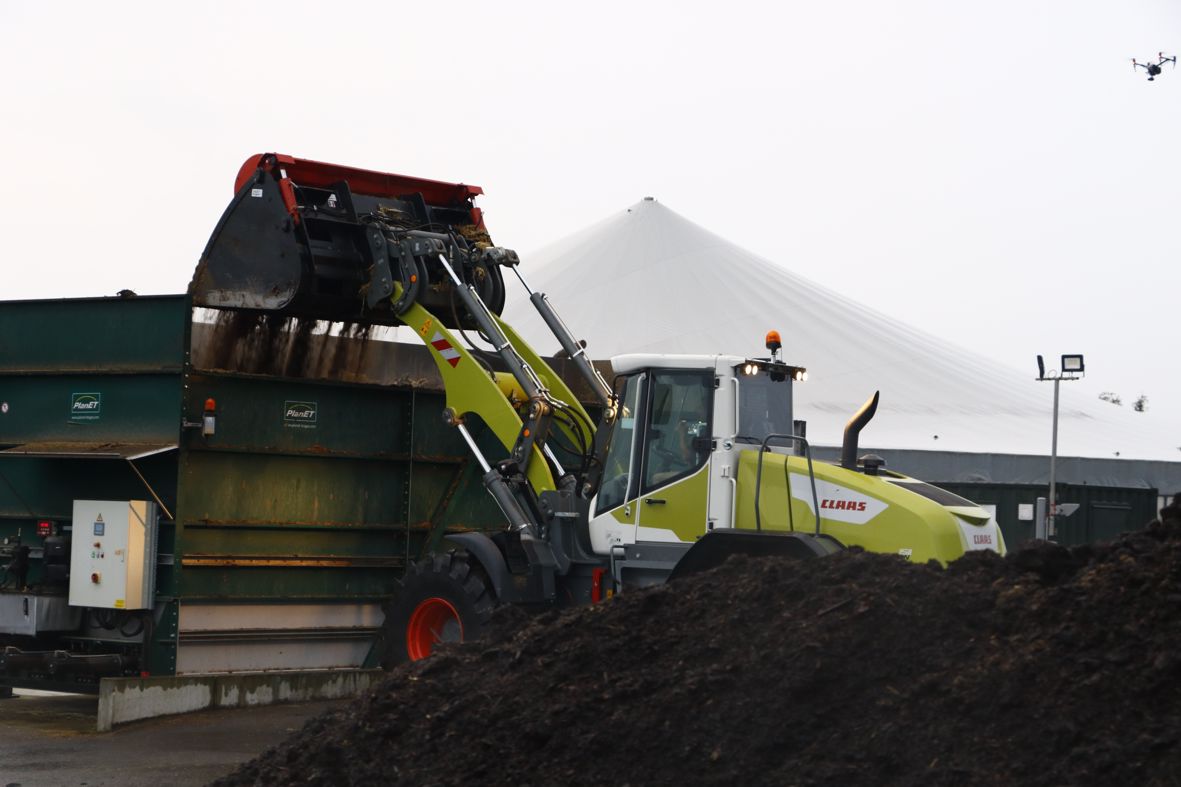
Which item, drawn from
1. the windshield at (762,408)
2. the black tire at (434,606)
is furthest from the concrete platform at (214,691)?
the windshield at (762,408)

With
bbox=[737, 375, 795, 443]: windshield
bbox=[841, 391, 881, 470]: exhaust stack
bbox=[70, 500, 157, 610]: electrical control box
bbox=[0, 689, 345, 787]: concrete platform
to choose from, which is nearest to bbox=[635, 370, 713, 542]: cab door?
bbox=[737, 375, 795, 443]: windshield

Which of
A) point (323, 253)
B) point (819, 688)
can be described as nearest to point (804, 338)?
point (323, 253)

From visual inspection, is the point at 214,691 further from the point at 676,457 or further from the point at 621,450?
the point at 676,457

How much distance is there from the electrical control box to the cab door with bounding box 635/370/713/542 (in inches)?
145

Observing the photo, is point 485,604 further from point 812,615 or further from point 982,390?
→ point 982,390

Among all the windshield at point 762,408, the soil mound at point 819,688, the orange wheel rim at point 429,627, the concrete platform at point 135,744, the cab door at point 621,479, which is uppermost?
the windshield at point 762,408

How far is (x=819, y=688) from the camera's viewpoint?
6.34 metres

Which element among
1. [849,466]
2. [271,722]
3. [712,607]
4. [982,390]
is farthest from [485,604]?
[982,390]

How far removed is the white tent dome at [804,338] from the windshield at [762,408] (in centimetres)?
1976

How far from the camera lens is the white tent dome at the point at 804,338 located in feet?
107

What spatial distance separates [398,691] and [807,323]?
110 ft

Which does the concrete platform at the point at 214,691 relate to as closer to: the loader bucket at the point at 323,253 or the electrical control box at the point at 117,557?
the electrical control box at the point at 117,557

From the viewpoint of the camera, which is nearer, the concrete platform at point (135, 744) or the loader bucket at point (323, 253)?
the concrete platform at point (135, 744)

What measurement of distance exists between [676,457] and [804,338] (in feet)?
95.6
